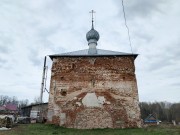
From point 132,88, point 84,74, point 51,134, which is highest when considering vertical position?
point 84,74

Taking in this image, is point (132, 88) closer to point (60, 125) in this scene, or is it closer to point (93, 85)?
point (93, 85)

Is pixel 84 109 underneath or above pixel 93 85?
underneath

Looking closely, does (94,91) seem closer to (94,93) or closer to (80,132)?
(94,93)

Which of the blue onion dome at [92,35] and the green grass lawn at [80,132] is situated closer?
the green grass lawn at [80,132]

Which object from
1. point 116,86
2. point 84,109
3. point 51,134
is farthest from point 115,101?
point 51,134

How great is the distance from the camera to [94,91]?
1425 cm

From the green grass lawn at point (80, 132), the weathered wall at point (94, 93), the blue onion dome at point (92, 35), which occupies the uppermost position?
the blue onion dome at point (92, 35)

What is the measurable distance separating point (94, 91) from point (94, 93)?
5.3 inches

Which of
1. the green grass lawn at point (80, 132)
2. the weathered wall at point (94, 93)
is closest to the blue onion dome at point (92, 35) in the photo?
the weathered wall at point (94, 93)

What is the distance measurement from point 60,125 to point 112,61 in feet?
17.9

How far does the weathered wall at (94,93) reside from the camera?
13766 millimetres

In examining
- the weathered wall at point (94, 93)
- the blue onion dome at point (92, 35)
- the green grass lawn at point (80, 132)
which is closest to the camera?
the green grass lawn at point (80, 132)

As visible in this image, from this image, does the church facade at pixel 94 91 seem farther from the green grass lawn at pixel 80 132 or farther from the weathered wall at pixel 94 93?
the green grass lawn at pixel 80 132

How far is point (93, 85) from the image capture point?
1441cm
